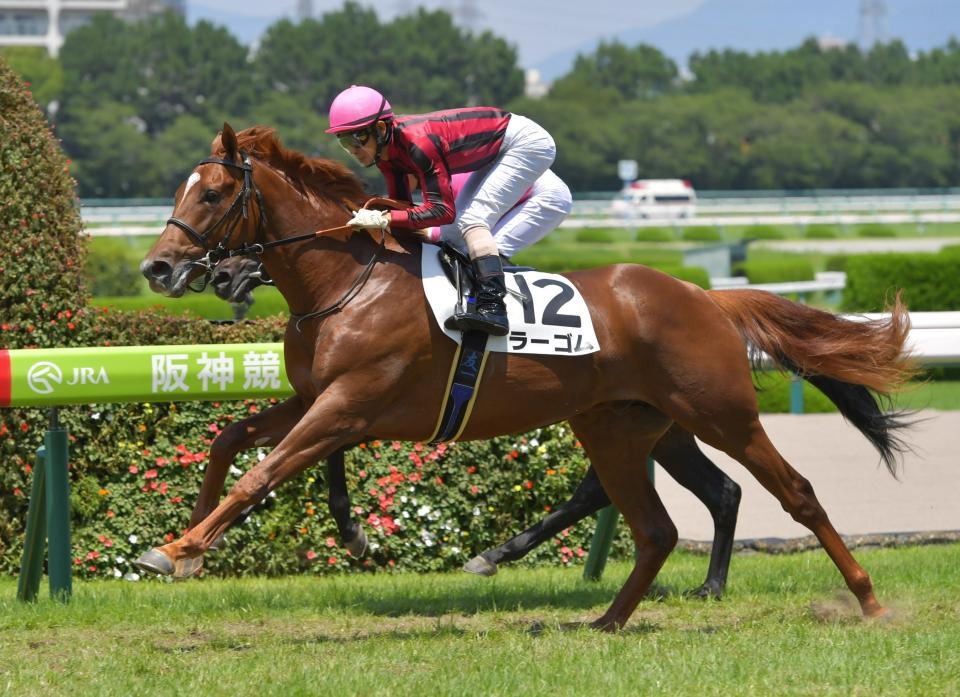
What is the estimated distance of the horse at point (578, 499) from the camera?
19.7 ft

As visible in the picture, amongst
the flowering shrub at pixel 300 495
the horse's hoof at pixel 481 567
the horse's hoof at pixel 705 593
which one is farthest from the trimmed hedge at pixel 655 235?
the horse's hoof at pixel 481 567

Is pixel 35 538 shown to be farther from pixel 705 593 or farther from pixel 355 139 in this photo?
pixel 705 593

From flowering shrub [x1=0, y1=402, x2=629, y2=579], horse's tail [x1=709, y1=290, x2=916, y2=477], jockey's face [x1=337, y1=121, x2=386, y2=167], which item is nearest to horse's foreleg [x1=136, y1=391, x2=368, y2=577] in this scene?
jockey's face [x1=337, y1=121, x2=386, y2=167]

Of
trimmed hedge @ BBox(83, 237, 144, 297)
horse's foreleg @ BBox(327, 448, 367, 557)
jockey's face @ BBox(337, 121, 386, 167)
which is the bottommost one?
trimmed hedge @ BBox(83, 237, 144, 297)

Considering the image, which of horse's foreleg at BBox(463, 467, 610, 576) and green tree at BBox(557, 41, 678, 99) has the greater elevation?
green tree at BBox(557, 41, 678, 99)

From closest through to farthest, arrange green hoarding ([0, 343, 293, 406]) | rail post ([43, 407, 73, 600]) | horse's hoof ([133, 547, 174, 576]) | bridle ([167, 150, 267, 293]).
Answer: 1. horse's hoof ([133, 547, 174, 576])
2. bridle ([167, 150, 267, 293])
3. rail post ([43, 407, 73, 600])
4. green hoarding ([0, 343, 293, 406])

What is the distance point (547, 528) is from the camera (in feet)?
21.4

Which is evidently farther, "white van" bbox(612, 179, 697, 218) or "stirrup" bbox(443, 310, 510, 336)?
"white van" bbox(612, 179, 697, 218)

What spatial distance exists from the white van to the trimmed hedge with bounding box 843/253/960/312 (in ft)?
90.4

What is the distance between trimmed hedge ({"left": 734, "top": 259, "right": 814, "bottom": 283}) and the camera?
24.3m

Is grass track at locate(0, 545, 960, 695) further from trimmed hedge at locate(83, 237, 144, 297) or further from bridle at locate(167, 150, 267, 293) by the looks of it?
trimmed hedge at locate(83, 237, 144, 297)

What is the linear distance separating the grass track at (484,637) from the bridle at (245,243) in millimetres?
1312

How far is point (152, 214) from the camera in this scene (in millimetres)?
41688

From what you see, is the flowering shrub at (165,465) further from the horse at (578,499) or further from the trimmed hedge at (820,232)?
the trimmed hedge at (820,232)
